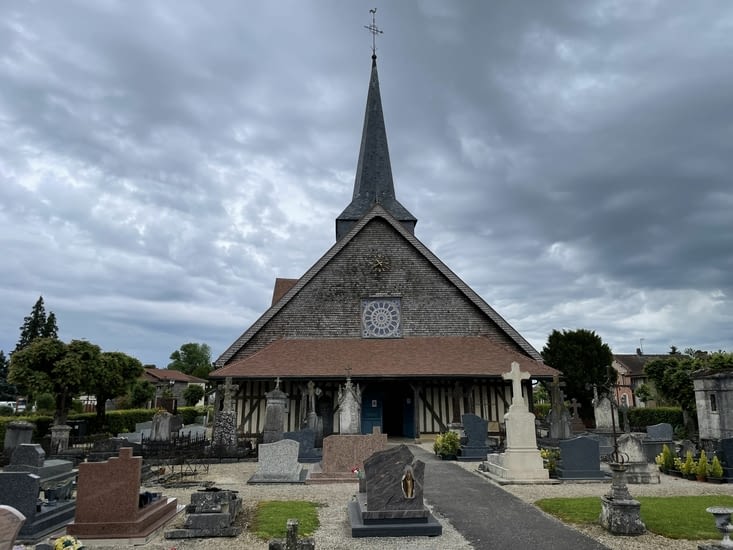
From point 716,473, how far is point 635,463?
5.57 ft

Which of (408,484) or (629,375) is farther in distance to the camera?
(629,375)

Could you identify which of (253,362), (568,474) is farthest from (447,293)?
(568,474)

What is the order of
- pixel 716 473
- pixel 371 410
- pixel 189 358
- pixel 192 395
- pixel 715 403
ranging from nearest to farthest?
pixel 716 473, pixel 715 403, pixel 371 410, pixel 192 395, pixel 189 358

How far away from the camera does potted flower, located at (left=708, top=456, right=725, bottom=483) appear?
10336 millimetres

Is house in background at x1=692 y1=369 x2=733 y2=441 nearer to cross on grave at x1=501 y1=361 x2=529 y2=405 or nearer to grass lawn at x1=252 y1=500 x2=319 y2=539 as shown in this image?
cross on grave at x1=501 y1=361 x2=529 y2=405

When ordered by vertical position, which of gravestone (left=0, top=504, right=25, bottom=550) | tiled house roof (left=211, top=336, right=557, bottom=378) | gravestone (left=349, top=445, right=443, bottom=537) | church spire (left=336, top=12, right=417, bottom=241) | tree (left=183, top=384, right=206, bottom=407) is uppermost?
church spire (left=336, top=12, right=417, bottom=241)

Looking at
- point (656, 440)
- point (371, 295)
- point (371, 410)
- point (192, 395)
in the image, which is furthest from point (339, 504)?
point (192, 395)

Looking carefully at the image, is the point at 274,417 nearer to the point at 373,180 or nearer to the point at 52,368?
the point at 52,368

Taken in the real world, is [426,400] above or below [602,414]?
above

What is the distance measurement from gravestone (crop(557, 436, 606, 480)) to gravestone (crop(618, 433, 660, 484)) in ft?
2.07

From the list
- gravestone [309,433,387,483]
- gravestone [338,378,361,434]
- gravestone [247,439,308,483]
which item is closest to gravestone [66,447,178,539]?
gravestone [247,439,308,483]

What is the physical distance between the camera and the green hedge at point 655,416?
22.7 meters

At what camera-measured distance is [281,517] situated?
7.39 meters

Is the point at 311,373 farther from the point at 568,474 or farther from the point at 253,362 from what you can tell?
the point at 568,474
